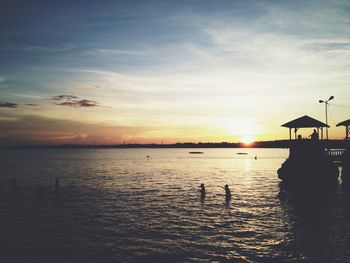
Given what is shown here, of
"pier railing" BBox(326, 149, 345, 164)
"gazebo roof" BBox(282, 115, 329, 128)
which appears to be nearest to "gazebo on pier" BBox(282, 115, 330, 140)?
"gazebo roof" BBox(282, 115, 329, 128)

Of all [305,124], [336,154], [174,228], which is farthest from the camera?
[336,154]

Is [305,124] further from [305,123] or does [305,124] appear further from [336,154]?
[336,154]

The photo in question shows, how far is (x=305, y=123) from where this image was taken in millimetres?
41062

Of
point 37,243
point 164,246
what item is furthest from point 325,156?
point 37,243

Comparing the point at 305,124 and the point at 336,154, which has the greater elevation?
the point at 305,124

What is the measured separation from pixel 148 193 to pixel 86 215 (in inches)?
596

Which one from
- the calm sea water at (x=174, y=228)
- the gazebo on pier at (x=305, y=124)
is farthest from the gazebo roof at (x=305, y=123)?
the calm sea water at (x=174, y=228)

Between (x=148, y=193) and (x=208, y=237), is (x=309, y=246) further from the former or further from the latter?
(x=148, y=193)

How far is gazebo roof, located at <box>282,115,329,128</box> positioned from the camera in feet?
134

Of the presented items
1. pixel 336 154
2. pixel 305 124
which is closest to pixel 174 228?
pixel 305 124

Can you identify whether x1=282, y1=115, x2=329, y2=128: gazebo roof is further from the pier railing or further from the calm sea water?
the calm sea water

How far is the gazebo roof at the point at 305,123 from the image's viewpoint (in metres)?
40.7

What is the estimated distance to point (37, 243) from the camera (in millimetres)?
20406

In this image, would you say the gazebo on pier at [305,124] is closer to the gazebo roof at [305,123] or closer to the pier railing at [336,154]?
the gazebo roof at [305,123]
